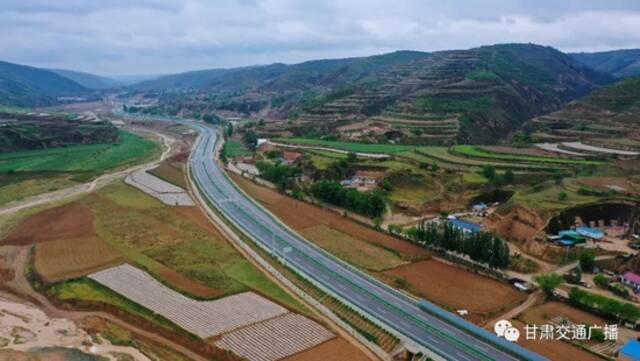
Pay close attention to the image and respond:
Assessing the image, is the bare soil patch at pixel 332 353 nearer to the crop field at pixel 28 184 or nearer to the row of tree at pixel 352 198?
the row of tree at pixel 352 198

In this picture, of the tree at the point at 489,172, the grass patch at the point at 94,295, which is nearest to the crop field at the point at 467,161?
the tree at the point at 489,172

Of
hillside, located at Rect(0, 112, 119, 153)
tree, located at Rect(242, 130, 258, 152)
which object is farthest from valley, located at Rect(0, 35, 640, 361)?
hillside, located at Rect(0, 112, 119, 153)

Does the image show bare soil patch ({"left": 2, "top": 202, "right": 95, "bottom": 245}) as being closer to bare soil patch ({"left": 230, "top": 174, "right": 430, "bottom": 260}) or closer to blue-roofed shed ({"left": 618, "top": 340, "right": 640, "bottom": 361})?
bare soil patch ({"left": 230, "top": 174, "right": 430, "bottom": 260})

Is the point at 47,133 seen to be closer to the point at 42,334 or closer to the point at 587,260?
the point at 42,334

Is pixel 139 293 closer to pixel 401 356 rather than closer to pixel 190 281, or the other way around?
pixel 190 281

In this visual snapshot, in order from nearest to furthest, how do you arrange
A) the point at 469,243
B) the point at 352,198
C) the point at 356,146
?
the point at 469,243 < the point at 352,198 < the point at 356,146

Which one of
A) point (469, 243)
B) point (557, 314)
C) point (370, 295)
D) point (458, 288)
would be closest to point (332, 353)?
point (370, 295)
